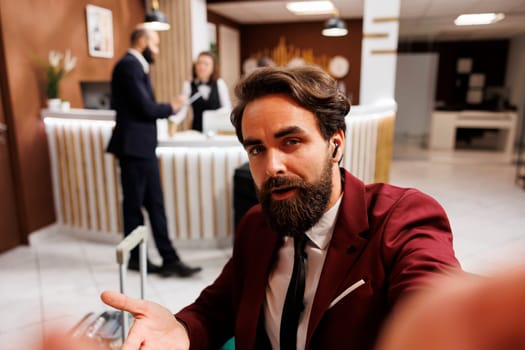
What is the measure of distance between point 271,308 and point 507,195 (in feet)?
18.6

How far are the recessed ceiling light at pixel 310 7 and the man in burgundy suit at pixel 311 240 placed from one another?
7.10 m

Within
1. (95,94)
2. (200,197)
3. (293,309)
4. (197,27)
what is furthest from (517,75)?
(293,309)

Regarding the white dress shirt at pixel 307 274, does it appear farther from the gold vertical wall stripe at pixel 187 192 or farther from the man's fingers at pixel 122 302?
the gold vertical wall stripe at pixel 187 192

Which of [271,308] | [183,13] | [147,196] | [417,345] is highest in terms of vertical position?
[183,13]

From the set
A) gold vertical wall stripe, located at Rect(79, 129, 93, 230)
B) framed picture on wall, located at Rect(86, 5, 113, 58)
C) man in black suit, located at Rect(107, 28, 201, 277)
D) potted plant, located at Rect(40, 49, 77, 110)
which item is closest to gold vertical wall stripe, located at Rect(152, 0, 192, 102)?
framed picture on wall, located at Rect(86, 5, 113, 58)

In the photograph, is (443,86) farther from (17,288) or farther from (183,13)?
(17,288)

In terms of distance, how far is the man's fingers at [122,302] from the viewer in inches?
33.8

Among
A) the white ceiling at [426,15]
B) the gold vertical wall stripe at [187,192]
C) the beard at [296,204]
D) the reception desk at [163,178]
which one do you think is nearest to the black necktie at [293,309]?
the beard at [296,204]

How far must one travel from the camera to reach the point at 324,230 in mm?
1125

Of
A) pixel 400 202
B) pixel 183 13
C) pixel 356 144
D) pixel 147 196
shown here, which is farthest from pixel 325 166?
pixel 183 13

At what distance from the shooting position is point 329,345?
38.0 inches

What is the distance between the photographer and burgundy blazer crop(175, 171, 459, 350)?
2.98 ft

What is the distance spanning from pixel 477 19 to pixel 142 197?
7824mm

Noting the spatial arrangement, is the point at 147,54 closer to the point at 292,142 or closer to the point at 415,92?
the point at 292,142
